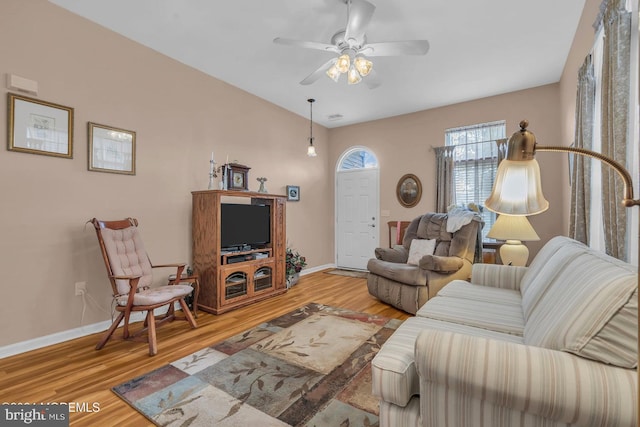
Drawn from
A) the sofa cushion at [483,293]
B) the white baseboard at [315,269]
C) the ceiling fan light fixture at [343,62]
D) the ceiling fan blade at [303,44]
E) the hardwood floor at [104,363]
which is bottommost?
the hardwood floor at [104,363]

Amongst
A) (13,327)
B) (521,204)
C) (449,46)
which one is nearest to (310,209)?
(449,46)

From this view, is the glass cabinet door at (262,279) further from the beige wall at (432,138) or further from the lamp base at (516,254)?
the lamp base at (516,254)

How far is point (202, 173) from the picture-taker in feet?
12.4

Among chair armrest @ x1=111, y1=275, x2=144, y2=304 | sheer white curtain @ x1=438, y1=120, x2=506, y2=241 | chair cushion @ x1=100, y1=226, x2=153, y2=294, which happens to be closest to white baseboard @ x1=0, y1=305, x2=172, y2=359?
chair cushion @ x1=100, y1=226, x2=153, y2=294

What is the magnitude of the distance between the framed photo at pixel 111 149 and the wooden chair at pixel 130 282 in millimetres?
556

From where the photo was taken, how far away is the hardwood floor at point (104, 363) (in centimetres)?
174

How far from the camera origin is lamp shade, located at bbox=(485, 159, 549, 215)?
3.86 ft

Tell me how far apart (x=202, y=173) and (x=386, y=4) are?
277 cm

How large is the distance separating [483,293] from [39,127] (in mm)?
3933

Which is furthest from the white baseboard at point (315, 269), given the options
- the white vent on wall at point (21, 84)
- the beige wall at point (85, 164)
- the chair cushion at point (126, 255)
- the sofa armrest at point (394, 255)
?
the white vent on wall at point (21, 84)

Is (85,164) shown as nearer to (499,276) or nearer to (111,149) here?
(111,149)

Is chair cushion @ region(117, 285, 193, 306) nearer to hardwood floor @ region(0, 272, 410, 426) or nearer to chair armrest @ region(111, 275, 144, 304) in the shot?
chair armrest @ region(111, 275, 144, 304)

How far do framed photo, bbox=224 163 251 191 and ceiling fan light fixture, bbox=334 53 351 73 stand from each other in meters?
1.89

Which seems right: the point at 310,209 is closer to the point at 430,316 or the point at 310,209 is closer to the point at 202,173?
the point at 202,173
